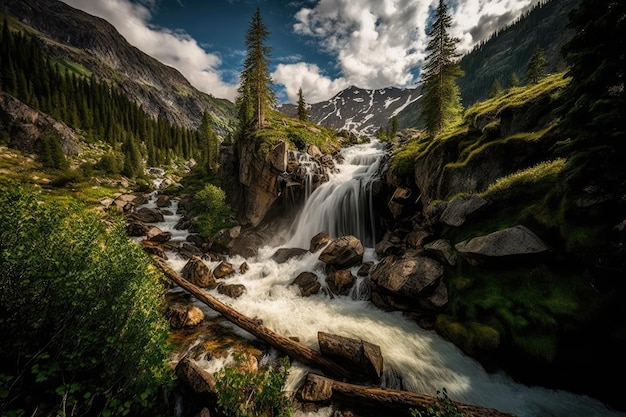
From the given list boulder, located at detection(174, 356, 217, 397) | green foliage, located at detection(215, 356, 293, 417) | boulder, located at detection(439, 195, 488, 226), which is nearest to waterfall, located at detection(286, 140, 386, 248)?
boulder, located at detection(439, 195, 488, 226)

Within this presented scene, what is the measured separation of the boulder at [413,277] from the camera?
12.9 metres

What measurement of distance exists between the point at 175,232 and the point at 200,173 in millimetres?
33327

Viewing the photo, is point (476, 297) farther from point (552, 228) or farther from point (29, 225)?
point (29, 225)

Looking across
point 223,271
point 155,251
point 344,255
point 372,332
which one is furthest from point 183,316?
point 155,251

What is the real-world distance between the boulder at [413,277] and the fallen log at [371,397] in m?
5.32

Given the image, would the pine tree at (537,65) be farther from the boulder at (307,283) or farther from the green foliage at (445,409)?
the green foliage at (445,409)

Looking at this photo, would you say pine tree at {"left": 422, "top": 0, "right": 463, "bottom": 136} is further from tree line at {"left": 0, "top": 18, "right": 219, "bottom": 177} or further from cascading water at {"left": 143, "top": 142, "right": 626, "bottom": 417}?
tree line at {"left": 0, "top": 18, "right": 219, "bottom": 177}

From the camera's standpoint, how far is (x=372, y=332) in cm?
1259

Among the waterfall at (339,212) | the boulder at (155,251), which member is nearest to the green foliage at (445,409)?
the waterfall at (339,212)

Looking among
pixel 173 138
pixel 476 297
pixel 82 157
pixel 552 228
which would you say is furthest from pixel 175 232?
pixel 173 138

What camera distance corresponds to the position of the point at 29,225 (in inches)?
236

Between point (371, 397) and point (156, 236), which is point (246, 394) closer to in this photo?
point (371, 397)

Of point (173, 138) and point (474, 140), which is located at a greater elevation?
point (173, 138)

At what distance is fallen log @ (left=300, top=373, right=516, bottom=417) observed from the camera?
803 cm
